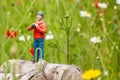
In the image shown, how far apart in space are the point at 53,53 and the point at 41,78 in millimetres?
1162

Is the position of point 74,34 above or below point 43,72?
above

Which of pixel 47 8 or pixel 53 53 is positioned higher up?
pixel 47 8

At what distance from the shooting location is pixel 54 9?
446 cm

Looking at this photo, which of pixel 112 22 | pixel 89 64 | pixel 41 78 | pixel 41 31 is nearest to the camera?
pixel 41 78

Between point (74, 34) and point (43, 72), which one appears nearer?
point (43, 72)

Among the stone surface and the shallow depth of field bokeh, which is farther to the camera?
the shallow depth of field bokeh

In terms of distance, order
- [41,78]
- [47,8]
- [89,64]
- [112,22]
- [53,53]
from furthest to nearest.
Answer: [47,8]
[112,22]
[53,53]
[89,64]
[41,78]

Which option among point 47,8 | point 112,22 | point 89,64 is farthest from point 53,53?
point 47,8

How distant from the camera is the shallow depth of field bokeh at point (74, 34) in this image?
300 cm

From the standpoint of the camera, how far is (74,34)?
2914 millimetres

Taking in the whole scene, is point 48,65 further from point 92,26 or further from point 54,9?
point 54,9

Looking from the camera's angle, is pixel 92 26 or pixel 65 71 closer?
pixel 65 71

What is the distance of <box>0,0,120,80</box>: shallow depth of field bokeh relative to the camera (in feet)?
9.85

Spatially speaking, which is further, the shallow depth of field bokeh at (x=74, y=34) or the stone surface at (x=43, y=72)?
the shallow depth of field bokeh at (x=74, y=34)
